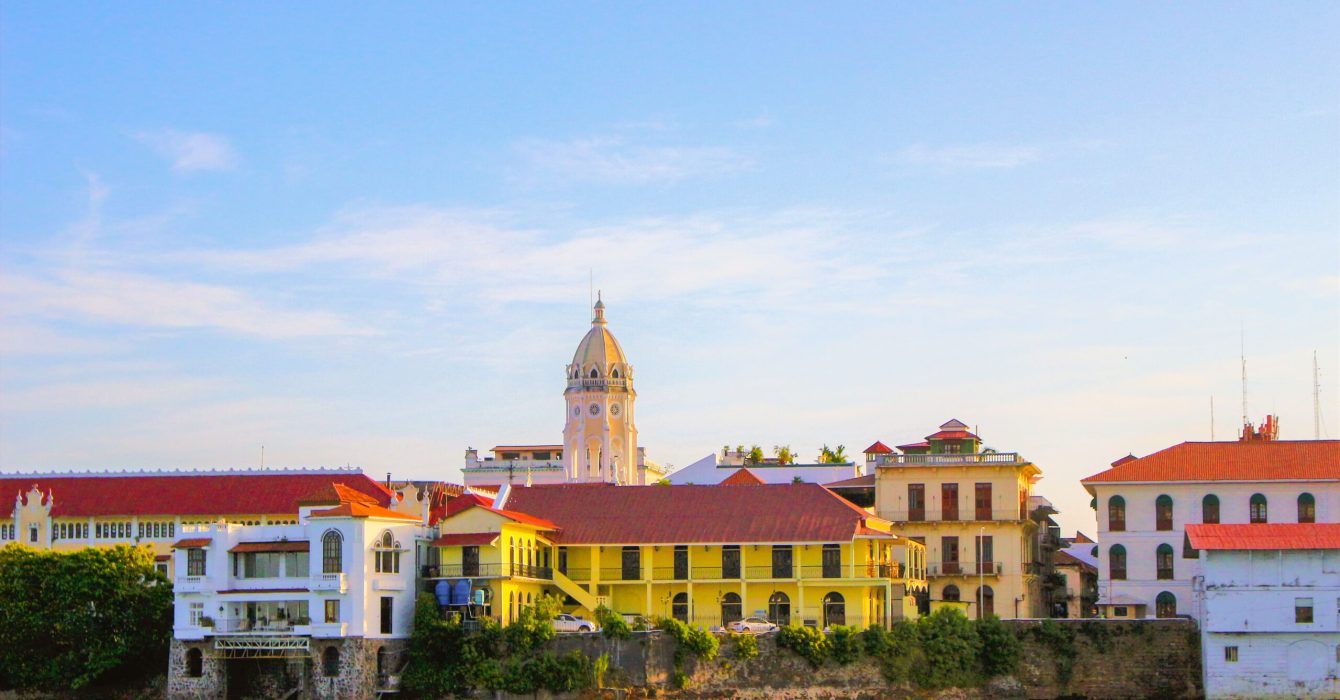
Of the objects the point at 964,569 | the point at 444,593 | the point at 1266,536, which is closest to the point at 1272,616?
the point at 1266,536

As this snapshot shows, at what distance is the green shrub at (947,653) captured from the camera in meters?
75.9

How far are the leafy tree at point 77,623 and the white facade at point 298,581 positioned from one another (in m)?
2.26

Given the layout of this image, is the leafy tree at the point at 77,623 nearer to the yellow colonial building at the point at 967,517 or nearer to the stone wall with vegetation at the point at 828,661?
the stone wall with vegetation at the point at 828,661

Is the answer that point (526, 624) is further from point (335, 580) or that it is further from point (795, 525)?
point (795, 525)

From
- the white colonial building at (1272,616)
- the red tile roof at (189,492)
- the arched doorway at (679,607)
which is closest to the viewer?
the white colonial building at (1272,616)

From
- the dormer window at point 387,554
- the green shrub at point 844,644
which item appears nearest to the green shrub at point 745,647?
the green shrub at point 844,644

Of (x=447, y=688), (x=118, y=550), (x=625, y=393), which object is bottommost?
(x=447, y=688)

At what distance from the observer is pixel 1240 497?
3329 inches

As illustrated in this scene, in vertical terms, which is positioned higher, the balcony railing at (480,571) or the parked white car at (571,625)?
the balcony railing at (480,571)

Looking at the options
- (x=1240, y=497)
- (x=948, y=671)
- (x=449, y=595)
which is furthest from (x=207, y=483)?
(x=1240, y=497)

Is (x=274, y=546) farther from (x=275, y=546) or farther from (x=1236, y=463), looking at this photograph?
(x=1236, y=463)

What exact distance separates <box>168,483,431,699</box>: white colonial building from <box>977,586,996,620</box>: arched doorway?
84.2 feet

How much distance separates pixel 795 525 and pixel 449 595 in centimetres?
1429

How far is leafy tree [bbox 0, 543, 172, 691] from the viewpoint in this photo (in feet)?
255
